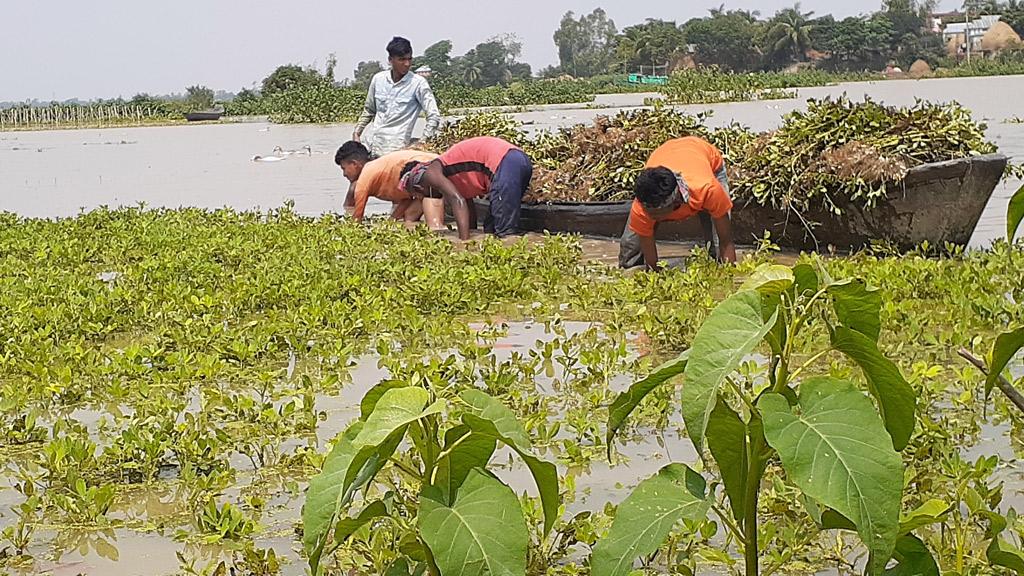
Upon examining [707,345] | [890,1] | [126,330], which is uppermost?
[890,1]

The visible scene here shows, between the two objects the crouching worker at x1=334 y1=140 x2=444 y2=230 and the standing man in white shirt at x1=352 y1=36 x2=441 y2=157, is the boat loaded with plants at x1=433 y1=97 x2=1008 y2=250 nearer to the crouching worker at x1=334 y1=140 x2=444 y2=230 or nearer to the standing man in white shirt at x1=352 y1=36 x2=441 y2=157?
the crouching worker at x1=334 y1=140 x2=444 y2=230

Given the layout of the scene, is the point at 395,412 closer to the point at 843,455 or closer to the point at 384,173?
the point at 843,455

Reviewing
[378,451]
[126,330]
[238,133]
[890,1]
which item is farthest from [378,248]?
[890,1]

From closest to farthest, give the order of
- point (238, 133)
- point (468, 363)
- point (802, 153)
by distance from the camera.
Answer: point (468, 363) → point (802, 153) → point (238, 133)

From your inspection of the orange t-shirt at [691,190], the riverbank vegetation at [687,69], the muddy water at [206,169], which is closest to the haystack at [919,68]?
the riverbank vegetation at [687,69]

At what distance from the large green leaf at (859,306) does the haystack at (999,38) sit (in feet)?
301

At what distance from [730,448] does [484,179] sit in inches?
359

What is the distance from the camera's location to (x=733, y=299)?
2.05 m

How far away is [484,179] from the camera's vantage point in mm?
11188

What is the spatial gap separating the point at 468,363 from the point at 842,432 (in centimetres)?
367

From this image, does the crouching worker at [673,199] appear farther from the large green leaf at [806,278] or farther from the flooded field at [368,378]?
the large green leaf at [806,278]

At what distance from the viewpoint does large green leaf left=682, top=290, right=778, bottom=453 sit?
1918 mm

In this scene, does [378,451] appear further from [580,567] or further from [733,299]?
[580,567]

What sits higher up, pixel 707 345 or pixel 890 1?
pixel 890 1
